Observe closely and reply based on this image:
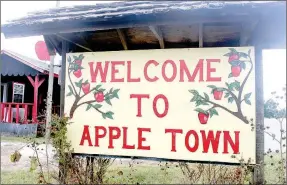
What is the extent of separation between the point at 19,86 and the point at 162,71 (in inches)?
697

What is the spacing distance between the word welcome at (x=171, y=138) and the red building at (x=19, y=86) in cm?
1206

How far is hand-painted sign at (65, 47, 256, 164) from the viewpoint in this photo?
4.63 m

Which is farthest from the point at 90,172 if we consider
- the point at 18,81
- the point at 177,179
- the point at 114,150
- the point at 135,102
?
the point at 18,81

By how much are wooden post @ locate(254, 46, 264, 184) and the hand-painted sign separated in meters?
0.08

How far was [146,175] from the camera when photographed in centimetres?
825

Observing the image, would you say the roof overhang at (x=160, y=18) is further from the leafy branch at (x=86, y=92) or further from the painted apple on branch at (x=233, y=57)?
the leafy branch at (x=86, y=92)

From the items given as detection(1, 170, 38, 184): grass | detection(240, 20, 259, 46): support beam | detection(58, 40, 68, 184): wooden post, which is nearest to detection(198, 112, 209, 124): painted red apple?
detection(240, 20, 259, 46): support beam

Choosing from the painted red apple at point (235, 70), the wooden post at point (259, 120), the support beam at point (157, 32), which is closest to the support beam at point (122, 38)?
the support beam at point (157, 32)

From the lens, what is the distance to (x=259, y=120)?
15.0ft

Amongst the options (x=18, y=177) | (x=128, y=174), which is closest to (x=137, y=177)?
(x=128, y=174)

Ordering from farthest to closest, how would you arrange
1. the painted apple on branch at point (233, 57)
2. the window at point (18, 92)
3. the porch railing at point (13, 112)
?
the window at point (18, 92), the porch railing at point (13, 112), the painted apple on branch at point (233, 57)

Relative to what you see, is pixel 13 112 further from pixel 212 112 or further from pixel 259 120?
pixel 259 120

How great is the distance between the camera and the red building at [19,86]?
1817 centimetres

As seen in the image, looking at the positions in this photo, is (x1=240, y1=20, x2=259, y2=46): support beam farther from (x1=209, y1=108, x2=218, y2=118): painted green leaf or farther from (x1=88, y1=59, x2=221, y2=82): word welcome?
(x1=209, y1=108, x2=218, y2=118): painted green leaf
